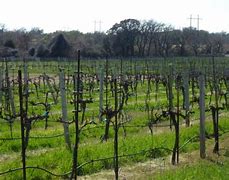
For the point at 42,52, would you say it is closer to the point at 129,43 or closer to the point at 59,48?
the point at 59,48

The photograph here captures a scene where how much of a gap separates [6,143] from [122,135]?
310 centimetres

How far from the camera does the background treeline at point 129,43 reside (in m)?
59.9

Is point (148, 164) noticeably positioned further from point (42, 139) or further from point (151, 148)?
point (42, 139)

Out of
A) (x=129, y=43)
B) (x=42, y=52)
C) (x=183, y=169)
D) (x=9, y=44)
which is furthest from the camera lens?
(x=129, y=43)

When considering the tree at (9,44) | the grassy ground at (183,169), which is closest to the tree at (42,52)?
the tree at (9,44)

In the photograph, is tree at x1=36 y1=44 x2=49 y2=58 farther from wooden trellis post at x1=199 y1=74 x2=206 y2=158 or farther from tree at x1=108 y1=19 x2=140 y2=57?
wooden trellis post at x1=199 y1=74 x2=206 y2=158

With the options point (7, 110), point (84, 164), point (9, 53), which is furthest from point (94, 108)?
point (9, 53)

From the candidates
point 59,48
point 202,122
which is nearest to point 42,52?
point 59,48

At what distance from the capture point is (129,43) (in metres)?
69.6

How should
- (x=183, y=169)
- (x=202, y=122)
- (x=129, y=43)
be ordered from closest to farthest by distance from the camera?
(x=183, y=169) → (x=202, y=122) → (x=129, y=43)

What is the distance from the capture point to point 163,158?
9.65 metres

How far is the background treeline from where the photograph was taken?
59.9 meters

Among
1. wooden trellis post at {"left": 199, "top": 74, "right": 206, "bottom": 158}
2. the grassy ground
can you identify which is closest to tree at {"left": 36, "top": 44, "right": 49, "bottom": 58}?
wooden trellis post at {"left": 199, "top": 74, "right": 206, "bottom": 158}

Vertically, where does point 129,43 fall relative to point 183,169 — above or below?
above
